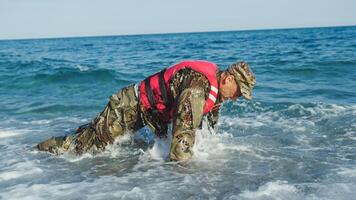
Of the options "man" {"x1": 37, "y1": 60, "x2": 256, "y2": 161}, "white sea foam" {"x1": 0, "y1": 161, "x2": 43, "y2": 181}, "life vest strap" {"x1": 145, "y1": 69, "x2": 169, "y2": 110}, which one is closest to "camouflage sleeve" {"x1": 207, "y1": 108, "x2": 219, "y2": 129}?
"man" {"x1": 37, "y1": 60, "x2": 256, "y2": 161}

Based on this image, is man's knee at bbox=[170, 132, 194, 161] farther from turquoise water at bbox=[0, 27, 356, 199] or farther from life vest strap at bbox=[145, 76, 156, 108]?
life vest strap at bbox=[145, 76, 156, 108]

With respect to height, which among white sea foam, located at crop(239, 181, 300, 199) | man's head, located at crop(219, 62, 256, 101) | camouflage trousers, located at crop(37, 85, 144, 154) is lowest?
white sea foam, located at crop(239, 181, 300, 199)

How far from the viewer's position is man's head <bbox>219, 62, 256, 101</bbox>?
4.66 metres

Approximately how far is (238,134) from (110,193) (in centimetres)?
303

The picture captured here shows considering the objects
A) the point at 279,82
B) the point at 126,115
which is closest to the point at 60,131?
the point at 126,115

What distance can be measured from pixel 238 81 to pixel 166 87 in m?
0.83

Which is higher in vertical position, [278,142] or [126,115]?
[126,115]

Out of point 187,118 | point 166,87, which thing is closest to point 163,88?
point 166,87

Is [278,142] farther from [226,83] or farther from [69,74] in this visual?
[69,74]

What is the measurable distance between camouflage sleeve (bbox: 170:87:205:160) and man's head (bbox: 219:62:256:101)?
27 centimetres

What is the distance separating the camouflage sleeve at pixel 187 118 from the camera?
15.1 ft

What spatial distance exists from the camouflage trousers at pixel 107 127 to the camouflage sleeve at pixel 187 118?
37.1 inches

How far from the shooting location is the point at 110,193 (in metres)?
4.38

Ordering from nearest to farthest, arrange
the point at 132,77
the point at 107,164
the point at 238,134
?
the point at 107,164 < the point at 238,134 < the point at 132,77
